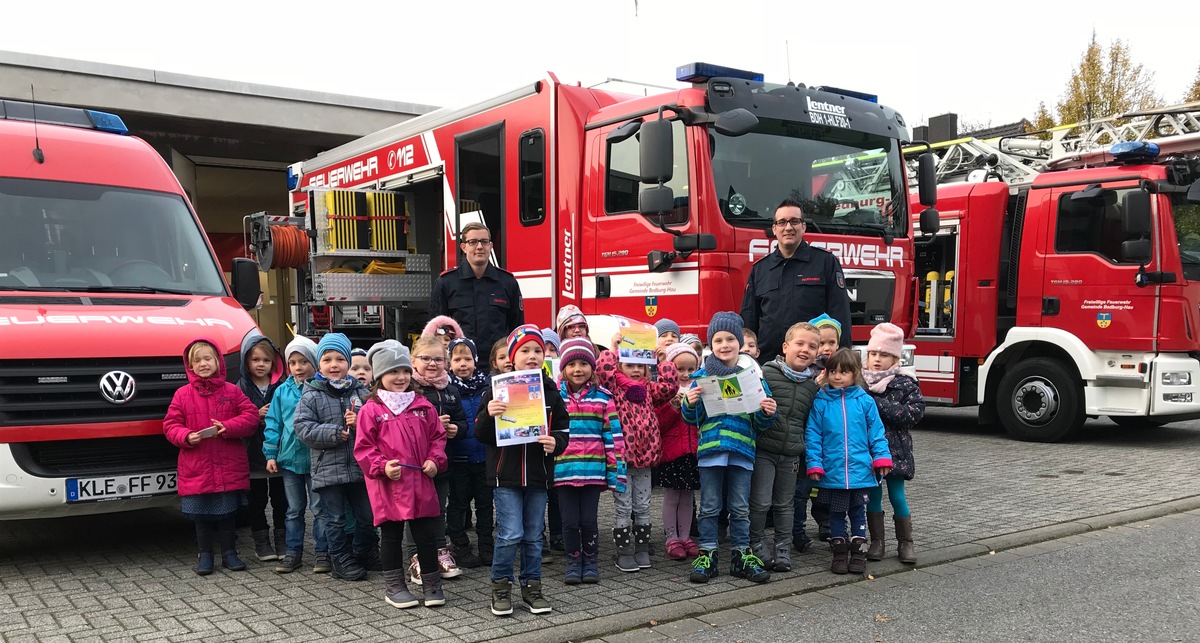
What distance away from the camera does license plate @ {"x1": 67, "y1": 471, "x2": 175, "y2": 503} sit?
16.7 feet

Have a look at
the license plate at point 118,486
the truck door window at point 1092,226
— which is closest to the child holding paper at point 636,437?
the license plate at point 118,486

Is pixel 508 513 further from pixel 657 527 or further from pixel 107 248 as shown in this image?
pixel 107 248

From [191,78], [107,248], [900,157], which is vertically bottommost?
[107,248]

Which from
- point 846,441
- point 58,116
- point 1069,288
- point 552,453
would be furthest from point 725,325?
point 1069,288

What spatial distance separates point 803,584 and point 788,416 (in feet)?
3.01

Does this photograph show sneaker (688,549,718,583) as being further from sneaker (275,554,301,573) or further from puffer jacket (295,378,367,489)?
sneaker (275,554,301,573)

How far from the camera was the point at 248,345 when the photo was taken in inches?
222

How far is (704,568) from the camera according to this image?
5.05 metres

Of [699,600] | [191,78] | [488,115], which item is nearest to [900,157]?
[488,115]

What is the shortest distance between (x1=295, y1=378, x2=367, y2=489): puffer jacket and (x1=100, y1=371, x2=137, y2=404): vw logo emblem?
1.05 meters

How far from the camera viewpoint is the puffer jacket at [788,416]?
521cm

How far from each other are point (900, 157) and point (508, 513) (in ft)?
17.6

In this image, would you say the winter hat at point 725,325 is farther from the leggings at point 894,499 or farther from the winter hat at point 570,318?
the leggings at point 894,499

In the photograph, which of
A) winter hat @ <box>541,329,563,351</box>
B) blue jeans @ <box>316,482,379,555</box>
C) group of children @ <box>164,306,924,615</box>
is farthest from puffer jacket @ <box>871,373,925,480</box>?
blue jeans @ <box>316,482,379,555</box>
